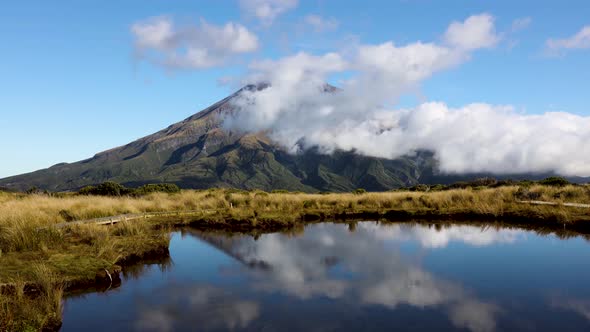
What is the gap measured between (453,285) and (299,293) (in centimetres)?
560

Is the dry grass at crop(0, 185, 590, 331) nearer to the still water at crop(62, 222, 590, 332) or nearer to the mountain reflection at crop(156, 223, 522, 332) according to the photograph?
the still water at crop(62, 222, 590, 332)

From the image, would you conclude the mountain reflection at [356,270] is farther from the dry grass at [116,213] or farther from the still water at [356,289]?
the dry grass at [116,213]

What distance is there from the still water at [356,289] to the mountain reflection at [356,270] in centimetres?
6

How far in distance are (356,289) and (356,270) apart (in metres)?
2.60

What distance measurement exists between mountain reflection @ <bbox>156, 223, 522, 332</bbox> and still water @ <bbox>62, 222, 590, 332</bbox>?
6 cm

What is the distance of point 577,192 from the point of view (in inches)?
1367

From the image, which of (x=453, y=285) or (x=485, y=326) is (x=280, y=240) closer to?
(x=453, y=285)

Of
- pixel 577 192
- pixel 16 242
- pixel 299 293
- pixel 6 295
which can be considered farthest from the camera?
pixel 577 192

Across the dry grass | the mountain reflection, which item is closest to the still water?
the mountain reflection

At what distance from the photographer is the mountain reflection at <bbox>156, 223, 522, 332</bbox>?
12.7m

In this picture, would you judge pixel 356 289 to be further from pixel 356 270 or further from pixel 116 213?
pixel 116 213

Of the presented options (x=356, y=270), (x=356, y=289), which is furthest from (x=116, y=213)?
(x=356, y=289)

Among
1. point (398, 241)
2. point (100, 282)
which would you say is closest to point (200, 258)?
point (100, 282)

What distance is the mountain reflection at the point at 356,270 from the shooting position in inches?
501
